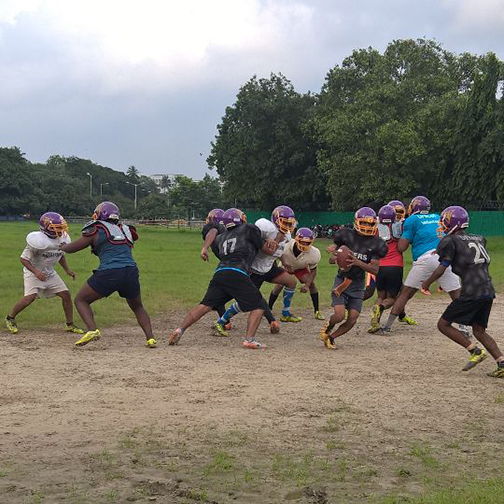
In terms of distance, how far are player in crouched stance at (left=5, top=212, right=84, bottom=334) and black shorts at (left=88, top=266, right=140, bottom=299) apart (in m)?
1.45

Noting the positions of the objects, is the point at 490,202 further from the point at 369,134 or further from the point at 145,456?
the point at 145,456

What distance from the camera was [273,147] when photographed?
61.2m

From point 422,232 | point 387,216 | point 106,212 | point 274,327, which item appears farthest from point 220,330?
point 422,232

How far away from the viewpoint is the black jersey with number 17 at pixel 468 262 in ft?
28.0

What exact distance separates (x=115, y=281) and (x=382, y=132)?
3920 centimetres

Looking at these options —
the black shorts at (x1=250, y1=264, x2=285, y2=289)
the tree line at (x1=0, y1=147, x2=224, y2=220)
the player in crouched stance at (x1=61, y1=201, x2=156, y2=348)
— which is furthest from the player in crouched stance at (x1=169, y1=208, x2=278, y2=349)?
the tree line at (x1=0, y1=147, x2=224, y2=220)

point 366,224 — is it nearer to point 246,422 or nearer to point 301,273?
point 301,273

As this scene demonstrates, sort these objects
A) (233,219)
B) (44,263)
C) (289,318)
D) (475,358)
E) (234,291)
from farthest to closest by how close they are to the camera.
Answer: (289,318)
(44,263)
(233,219)
(234,291)
(475,358)

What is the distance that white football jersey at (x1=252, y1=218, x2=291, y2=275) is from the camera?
1145cm

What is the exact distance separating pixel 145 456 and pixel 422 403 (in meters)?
2.96

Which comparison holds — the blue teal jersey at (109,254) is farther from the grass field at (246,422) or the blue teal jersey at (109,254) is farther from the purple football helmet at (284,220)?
the purple football helmet at (284,220)

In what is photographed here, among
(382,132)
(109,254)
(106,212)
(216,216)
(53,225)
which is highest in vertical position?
(382,132)

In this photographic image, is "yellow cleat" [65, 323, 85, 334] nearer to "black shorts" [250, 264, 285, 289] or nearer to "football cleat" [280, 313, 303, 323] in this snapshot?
"black shorts" [250, 264, 285, 289]

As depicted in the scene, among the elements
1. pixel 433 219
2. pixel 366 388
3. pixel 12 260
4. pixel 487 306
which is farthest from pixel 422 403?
pixel 12 260
